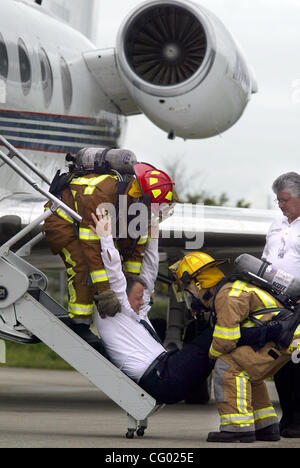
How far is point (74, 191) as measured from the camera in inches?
288

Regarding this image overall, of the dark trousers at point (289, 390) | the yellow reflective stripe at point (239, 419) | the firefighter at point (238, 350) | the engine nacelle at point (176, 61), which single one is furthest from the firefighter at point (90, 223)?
the engine nacelle at point (176, 61)

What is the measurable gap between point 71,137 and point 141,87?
1215mm

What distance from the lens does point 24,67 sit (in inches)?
447

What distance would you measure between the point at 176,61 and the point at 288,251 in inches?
192

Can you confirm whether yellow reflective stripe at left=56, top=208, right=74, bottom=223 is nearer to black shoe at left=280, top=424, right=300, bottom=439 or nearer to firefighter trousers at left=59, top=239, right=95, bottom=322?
firefighter trousers at left=59, top=239, right=95, bottom=322

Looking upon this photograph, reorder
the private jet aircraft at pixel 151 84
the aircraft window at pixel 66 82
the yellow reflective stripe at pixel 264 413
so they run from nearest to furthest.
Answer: the yellow reflective stripe at pixel 264 413, the private jet aircraft at pixel 151 84, the aircraft window at pixel 66 82

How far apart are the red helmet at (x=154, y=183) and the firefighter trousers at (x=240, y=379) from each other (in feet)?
3.83

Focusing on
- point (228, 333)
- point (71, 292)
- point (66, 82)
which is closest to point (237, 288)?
point (228, 333)

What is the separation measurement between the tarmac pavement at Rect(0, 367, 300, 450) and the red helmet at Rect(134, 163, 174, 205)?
63.9 inches

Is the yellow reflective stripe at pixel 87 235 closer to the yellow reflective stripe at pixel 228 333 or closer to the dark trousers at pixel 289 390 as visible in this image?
the yellow reflective stripe at pixel 228 333

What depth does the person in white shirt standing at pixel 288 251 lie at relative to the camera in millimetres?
7492

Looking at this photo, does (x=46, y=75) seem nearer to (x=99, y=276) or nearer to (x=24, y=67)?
(x=24, y=67)

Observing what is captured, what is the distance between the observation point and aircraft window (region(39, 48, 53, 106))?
11938 mm
